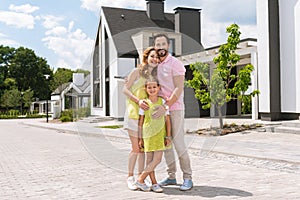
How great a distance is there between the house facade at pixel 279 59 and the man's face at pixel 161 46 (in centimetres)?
1176

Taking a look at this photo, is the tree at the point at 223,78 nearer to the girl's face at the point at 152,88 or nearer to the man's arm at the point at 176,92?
the man's arm at the point at 176,92

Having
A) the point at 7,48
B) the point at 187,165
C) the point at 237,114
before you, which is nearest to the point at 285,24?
the point at 237,114

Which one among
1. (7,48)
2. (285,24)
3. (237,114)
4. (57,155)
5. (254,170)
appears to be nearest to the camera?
(254,170)

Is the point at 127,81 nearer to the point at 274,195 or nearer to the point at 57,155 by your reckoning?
the point at 274,195

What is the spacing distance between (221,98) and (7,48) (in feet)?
196

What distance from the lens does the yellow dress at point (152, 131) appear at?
479 cm

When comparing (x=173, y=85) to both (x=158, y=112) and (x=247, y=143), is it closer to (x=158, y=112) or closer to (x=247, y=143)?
(x=158, y=112)

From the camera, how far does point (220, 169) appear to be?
6.83 metres

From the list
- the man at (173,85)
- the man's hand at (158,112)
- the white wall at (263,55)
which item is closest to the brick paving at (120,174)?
the man at (173,85)

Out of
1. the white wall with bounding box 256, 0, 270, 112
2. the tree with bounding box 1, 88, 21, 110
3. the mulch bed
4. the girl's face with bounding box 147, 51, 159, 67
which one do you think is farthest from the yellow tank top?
the tree with bounding box 1, 88, 21, 110

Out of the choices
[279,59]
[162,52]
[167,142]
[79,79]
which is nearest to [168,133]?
[167,142]

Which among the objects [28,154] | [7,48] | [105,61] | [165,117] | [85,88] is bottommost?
[28,154]

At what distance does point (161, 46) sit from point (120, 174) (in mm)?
2599

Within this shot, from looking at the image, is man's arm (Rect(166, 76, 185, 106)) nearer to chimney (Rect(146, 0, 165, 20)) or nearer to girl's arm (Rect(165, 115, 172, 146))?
girl's arm (Rect(165, 115, 172, 146))
